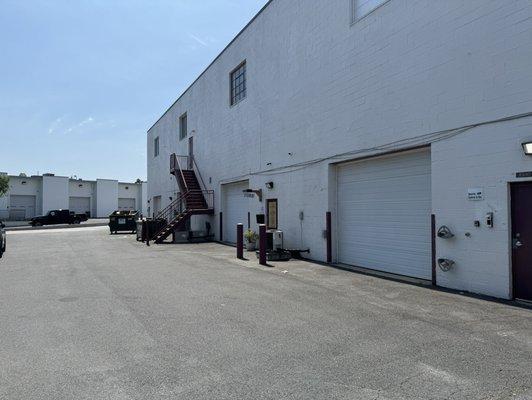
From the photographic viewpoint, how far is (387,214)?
1146 cm

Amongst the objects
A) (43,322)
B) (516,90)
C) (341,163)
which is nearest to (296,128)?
(341,163)

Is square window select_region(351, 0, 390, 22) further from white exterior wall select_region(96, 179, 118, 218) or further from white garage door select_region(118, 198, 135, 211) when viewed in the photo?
white garage door select_region(118, 198, 135, 211)

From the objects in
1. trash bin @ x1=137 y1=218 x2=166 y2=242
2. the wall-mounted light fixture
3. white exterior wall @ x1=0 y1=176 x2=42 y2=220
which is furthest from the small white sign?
white exterior wall @ x1=0 y1=176 x2=42 y2=220

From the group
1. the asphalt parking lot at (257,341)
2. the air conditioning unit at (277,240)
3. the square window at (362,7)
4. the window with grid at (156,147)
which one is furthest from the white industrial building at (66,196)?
the square window at (362,7)

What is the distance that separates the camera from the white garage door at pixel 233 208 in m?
20.3

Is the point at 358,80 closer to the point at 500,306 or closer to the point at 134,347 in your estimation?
the point at 500,306

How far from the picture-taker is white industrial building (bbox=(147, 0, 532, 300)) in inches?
318

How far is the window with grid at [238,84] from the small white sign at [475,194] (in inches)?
512

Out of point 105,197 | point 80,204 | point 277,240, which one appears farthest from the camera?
point 105,197

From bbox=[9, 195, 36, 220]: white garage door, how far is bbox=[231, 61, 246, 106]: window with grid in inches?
1935

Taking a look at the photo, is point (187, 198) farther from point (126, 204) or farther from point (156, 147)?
point (126, 204)

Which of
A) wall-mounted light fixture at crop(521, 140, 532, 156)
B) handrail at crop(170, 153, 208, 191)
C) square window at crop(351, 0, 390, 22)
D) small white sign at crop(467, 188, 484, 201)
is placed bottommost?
small white sign at crop(467, 188, 484, 201)

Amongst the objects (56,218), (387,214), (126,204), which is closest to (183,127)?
(387,214)

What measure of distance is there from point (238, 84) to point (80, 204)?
52868mm
